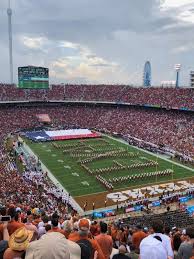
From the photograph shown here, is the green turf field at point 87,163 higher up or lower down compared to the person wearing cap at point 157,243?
lower down

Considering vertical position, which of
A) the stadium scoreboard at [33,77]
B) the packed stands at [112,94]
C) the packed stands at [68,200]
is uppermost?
the stadium scoreboard at [33,77]

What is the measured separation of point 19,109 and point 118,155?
27125mm

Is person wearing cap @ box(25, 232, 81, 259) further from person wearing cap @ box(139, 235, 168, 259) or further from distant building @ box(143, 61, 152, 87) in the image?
distant building @ box(143, 61, 152, 87)

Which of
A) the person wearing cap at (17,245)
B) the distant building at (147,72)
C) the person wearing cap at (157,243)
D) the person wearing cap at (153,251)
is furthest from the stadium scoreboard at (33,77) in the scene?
the distant building at (147,72)

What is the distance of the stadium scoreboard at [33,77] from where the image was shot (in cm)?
5466

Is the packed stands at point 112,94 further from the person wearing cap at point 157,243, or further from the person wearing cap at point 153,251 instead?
the person wearing cap at point 153,251

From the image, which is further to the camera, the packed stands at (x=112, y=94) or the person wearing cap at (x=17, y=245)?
the packed stands at (x=112, y=94)

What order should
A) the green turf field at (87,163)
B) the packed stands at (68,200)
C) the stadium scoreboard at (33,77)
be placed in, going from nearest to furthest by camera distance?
the packed stands at (68,200), the green turf field at (87,163), the stadium scoreboard at (33,77)

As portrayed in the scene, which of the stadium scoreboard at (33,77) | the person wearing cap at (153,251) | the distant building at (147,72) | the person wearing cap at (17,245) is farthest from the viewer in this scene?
the distant building at (147,72)

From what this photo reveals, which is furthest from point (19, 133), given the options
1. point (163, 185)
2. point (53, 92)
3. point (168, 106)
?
point (163, 185)

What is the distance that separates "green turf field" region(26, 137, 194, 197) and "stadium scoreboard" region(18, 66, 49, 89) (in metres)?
15.5

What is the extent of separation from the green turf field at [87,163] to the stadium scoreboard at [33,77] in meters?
15.5

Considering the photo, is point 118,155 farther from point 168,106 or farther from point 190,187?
point 168,106

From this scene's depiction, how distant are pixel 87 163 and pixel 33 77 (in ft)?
89.5
